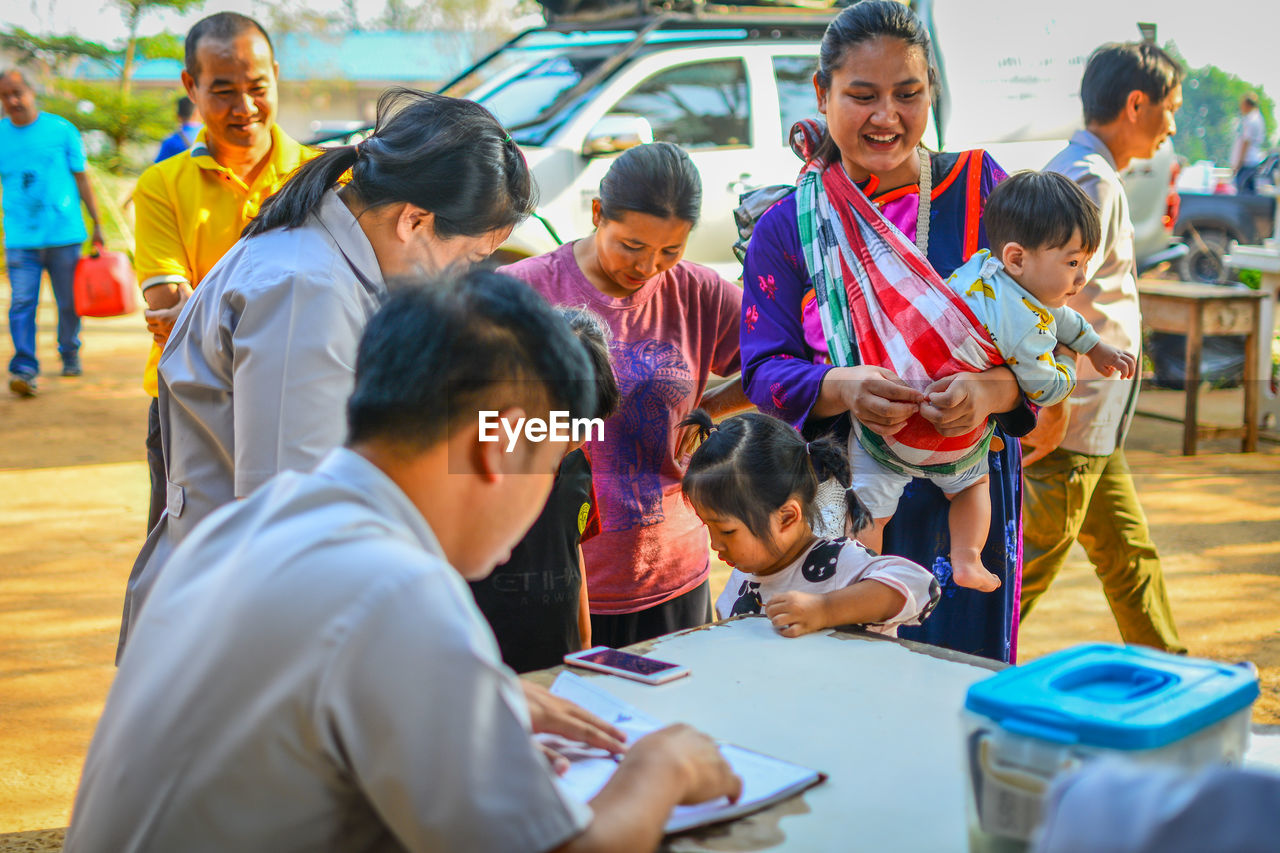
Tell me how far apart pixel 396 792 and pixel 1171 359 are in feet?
24.9

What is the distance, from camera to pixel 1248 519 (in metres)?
5.01

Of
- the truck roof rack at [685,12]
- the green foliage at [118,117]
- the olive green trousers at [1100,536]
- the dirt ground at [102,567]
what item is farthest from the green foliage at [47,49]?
the olive green trousers at [1100,536]

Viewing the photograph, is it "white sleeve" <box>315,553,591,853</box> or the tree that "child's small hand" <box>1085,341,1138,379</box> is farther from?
the tree

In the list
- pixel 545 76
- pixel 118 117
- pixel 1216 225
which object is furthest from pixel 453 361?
Result: pixel 118 117

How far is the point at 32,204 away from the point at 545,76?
3401 millimetres

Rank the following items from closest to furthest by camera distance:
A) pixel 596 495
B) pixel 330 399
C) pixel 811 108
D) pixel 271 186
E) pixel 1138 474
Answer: pixel 330 399 → pixel 596 495 → pixel 271 186 → pixel 1138 474 → pixel 811 108

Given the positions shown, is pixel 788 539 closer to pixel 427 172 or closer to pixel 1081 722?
pixel 427 172

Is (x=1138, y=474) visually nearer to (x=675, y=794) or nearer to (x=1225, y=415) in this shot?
(x=1225, y=415)

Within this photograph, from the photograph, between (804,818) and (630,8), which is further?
(630,8)

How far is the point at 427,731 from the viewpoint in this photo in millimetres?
917

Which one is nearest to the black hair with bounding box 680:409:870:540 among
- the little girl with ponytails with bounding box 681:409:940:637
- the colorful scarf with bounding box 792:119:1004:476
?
the little girl with ponytails with bounding box 681:409:940:637

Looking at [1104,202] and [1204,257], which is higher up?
[1104,202]

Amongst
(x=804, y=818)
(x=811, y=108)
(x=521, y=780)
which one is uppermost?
(x=811, y=108)

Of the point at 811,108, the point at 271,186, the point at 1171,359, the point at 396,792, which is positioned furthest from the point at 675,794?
the point at 1171,359
